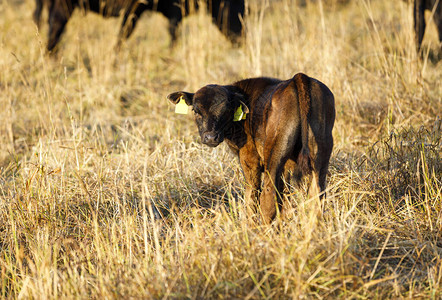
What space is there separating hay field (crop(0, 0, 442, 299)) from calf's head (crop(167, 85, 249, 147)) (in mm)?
481

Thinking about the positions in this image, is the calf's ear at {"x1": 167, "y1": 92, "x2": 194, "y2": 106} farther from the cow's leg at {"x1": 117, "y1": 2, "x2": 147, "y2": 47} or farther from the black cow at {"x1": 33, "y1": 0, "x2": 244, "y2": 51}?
the cow's leg at {"x1": 117, "y1": 2, "x2": 147, "y2": 47}

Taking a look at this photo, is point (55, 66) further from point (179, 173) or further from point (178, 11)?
point (179, 173)

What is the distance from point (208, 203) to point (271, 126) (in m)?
1.30

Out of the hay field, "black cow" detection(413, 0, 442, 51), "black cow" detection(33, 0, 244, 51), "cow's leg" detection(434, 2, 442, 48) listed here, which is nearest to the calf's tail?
the hay field

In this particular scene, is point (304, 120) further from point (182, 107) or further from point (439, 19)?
point (439, 19)

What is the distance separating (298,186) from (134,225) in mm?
1253

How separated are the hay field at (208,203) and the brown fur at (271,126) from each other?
0.21 metres

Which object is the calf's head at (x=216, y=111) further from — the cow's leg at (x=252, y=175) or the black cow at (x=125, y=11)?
the black cow at (x=125, y=11)

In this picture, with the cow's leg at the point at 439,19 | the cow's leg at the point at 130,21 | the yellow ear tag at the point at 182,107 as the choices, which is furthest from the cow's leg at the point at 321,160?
the cow's leg at the point at 130,21

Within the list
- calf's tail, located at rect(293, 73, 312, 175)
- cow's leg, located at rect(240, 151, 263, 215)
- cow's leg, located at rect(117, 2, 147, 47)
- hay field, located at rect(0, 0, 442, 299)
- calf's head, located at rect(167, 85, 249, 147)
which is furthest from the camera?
cow's leg, located at rect(117, 2, 147, 47)

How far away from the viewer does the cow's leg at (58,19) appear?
9383 mm

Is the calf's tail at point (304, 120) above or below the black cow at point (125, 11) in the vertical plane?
below

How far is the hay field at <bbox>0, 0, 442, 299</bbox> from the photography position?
2691 millimetres

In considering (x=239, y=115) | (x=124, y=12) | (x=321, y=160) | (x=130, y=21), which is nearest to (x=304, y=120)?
(x=321, y=160)
